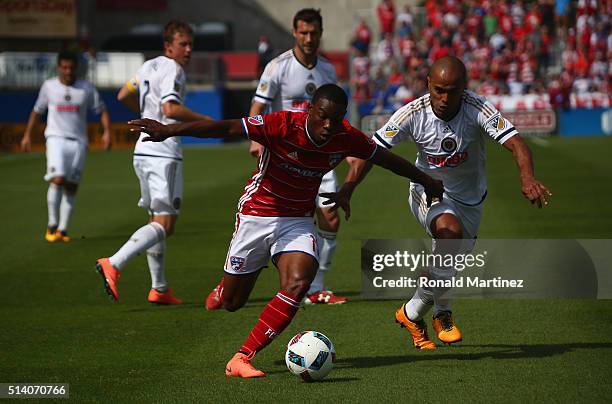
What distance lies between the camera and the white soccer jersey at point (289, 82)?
9.32 metres

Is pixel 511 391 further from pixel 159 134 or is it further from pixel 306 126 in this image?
pixel 159 134

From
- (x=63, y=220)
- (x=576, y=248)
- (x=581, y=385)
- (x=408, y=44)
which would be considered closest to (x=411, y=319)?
(x=581, y=385)

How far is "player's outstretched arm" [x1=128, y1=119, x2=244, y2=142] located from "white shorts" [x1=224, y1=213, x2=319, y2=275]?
0.72 m

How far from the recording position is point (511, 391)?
593cm

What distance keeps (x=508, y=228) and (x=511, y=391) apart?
769cm

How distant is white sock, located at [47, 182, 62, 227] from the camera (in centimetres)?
1361

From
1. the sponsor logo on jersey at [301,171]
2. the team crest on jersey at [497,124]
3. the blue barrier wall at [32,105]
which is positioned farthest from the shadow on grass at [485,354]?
the blue barrier wall at [32,105]

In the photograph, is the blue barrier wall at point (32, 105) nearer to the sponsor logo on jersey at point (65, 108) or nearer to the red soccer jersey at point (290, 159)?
the sponsor logo on jersey at point (65, 108)

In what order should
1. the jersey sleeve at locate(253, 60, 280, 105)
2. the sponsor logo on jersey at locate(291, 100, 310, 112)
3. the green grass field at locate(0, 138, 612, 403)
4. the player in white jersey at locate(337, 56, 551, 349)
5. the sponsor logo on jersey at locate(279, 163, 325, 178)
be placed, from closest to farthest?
the green grass field at locate(0, 138, 612, 403), the sponsor logo on jersey at locate(279, 163, 325, 178), the player in white jersey at locate(337, 56, 551, 349), the jersey sleeve at locate(253, 60, 280, 105), the sponsor logo on jersey at locate(291, 100, 310, 112)

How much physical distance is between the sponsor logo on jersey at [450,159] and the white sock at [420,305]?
3.03 feet

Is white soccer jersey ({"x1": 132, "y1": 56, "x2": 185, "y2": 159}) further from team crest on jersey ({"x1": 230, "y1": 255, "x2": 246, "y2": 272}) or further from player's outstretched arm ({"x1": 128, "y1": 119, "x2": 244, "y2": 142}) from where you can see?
player's outstretched arm ({"x1": 128, "y1": 119, "x2": 244, "y2": 142})

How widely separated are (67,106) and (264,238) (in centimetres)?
810

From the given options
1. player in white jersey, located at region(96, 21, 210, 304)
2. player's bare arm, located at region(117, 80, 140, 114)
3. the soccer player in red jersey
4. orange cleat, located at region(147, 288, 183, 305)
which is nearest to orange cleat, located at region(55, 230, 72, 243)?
player's bare arm, located at region(117, 80, 140, 114)

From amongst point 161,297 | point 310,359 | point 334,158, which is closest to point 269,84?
point 161,297
